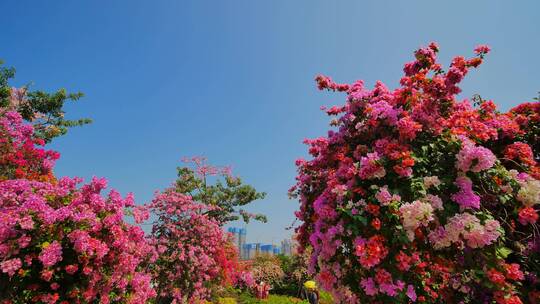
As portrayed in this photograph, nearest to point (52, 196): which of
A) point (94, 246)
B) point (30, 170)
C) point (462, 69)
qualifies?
point (94, 246)

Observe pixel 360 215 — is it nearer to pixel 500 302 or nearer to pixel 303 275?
pixel 500 302

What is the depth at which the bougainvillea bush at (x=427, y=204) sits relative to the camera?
11.7 ft

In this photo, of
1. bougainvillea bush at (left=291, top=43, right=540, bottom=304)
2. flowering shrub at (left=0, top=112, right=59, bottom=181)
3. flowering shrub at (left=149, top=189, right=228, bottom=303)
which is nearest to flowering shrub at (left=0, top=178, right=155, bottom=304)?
bougainvillea bush at (left=291, top=43, right=540, bottom=304)

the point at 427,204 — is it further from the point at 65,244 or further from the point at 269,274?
the point at 269,274

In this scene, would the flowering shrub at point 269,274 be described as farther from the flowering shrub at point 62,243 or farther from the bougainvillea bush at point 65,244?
the flowering shrub at point 62,243

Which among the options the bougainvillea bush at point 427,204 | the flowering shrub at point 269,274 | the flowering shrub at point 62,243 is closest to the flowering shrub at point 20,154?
the flowering shrub at point 62,243

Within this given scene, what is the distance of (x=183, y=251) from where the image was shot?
10.3 metres

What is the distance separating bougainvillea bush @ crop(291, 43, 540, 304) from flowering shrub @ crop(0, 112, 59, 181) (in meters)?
9.65

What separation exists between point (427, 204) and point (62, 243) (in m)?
4.64

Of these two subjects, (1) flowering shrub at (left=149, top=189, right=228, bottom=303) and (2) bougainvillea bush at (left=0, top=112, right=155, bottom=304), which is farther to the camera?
(1) flowering shrub at (left=149, top=189, right=228, bottom=303)

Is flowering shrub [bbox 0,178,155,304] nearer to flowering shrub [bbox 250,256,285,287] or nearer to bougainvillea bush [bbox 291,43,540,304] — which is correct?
bougainvillea bush [bbox 291,43,540,304]

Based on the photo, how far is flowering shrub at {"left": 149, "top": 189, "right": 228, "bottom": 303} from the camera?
33.4 ft

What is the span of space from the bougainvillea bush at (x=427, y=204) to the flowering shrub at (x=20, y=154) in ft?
31.7

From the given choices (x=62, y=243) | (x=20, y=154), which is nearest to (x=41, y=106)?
(x=20, y=154)
